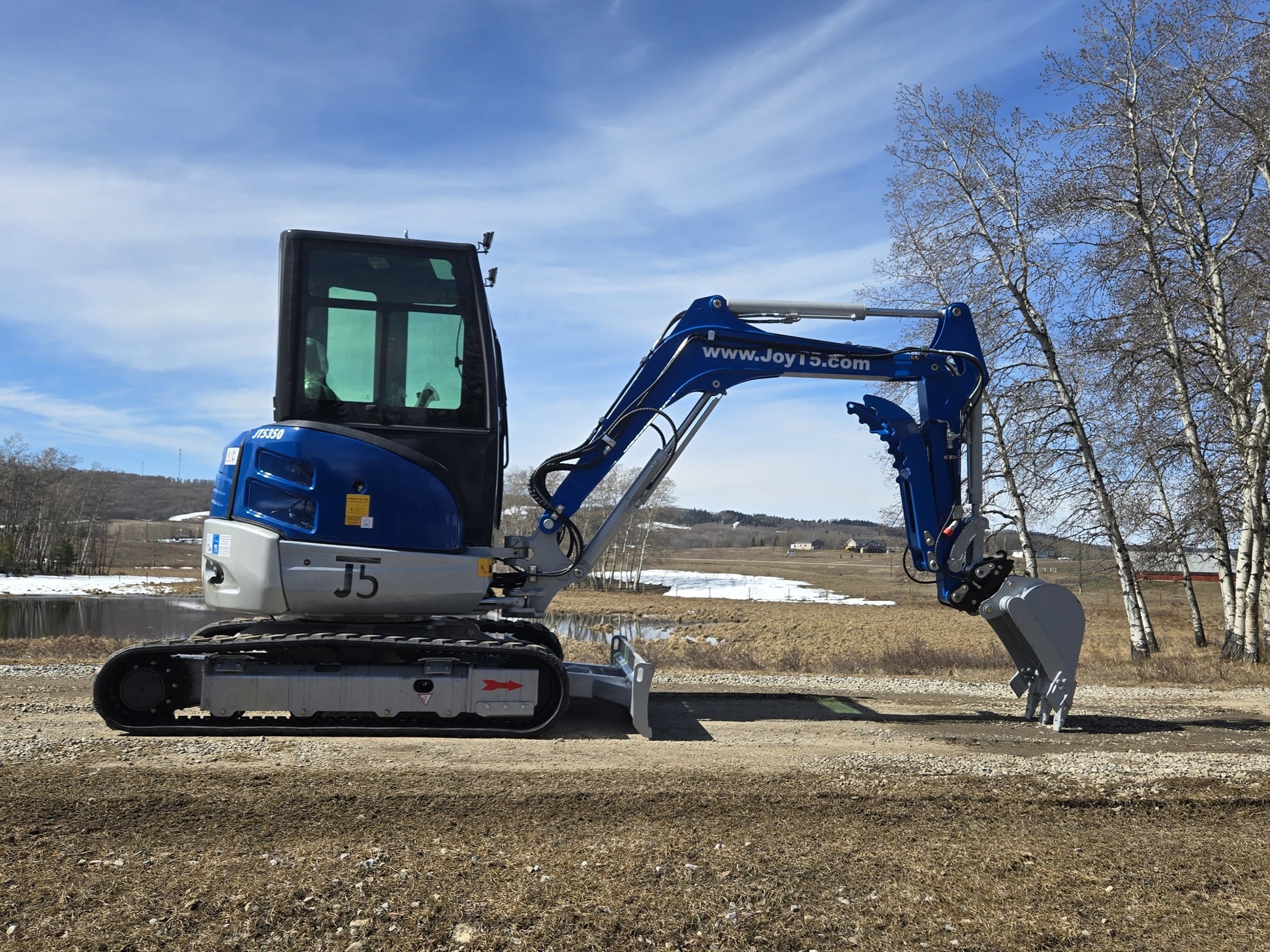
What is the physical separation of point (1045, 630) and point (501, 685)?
4.60 metres

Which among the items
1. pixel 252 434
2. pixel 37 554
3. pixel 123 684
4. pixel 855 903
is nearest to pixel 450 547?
pixel 252 434

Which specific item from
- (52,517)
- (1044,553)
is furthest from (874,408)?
(52,517)

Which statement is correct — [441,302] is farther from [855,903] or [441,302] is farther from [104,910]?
[855,903]

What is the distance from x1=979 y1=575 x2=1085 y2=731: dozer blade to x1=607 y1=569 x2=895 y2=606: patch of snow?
109ft

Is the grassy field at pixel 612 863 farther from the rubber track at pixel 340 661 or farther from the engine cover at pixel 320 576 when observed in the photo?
the engine cover at pixel 320 576

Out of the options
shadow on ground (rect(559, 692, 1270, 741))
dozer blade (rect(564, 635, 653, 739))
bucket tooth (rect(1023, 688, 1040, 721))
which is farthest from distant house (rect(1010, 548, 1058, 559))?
dozer blade (rect(564, 635, 653, 739))

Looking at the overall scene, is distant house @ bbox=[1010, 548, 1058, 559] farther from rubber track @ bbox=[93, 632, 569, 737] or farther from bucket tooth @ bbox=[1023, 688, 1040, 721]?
rubber track @ bbox=[93, 632, 569, 737]

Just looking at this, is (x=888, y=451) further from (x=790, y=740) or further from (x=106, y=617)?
(x=106, y=617)

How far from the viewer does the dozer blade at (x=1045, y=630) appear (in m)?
7.94

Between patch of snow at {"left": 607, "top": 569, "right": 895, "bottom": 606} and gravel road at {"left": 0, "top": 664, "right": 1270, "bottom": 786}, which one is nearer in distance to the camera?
gravel road at {"left": 0, "top": 664, "right": 1270, "bottom": 786}

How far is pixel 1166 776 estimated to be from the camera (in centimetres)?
657

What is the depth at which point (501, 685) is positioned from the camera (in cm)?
693

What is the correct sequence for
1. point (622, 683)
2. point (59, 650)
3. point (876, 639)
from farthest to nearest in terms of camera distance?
point (876, 639)
point (59, 650)
point (622, 683)

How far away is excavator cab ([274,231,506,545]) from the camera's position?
275 inches
